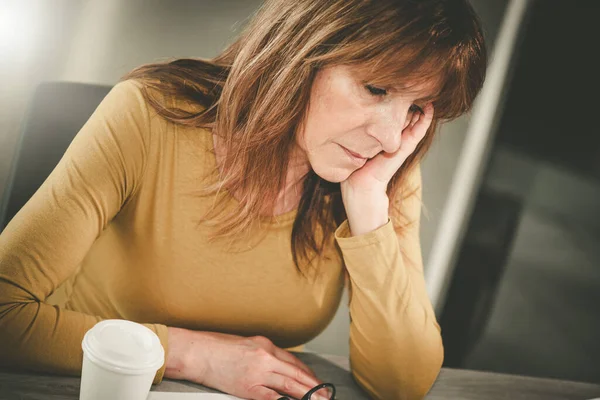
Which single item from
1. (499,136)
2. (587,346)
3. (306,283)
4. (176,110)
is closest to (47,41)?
(176,110)

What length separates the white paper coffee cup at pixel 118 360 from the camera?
2.04ft

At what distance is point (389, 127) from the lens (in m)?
0.89

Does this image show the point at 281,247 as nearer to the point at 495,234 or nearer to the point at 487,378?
the point at 487,378

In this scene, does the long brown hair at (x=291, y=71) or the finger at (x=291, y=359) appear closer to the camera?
the long brown hair at (x=291, y=71)

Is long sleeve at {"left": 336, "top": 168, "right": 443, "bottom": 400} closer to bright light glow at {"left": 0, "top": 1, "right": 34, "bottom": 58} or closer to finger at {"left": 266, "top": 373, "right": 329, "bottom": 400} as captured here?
finger at {"left": 266, "top": 373, "right": 329, "bottom": 400}

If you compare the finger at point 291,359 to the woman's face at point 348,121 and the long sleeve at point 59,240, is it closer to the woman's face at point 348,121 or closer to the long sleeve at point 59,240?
the long sleeve at point 59,240

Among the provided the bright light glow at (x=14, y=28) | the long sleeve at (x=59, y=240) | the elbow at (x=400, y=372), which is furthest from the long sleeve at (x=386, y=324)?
the bright light glow at (x=14, y=28)

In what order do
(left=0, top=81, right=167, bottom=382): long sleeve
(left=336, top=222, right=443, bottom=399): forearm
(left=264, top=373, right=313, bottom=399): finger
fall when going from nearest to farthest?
1. (left=0, top=81, right=167, bottom=382): long sleeve
2. (left=264, top=373, right=313, bottom=399): finger
3. (left=336, top=222, right=443, bottom=399): forearm

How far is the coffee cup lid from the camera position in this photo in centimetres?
62

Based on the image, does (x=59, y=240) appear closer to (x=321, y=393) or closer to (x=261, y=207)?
(x=261, y=207)

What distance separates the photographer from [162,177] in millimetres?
895

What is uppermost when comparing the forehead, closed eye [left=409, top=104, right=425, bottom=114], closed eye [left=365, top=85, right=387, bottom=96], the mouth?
the forehead

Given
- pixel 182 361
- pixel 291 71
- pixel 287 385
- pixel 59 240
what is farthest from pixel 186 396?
pixel 291 71

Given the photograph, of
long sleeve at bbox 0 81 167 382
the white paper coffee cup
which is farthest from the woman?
the white paper coffee cup
